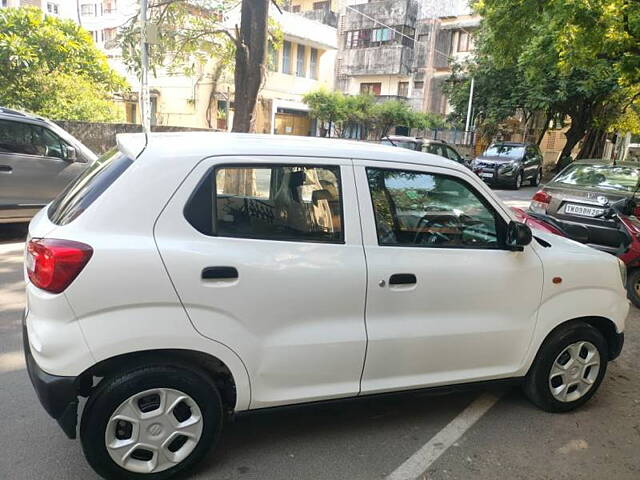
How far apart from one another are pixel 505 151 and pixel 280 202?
61.9 feet

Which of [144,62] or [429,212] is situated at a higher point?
[144,62]

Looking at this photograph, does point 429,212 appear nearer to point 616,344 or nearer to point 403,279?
point 403,279

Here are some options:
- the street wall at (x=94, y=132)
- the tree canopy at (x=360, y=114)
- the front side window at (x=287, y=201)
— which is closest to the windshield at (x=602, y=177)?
the front side window at (x=287, y=201)

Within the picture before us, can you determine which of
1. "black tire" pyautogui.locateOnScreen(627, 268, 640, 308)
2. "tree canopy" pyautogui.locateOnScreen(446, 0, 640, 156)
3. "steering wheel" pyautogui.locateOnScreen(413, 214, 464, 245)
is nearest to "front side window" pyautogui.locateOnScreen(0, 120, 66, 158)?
"steering wheel" pyautogui.locateOnScreen(413, 214, 464, 245)

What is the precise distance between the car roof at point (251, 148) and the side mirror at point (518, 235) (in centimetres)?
48

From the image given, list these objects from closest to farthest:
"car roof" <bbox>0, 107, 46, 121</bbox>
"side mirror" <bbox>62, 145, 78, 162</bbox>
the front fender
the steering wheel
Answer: the steering wheel < the front fender < "car roof" <bbox>0, 107, 46, 121</bbox> < "side mirror" <bbox>62, 145, 78, 162</bbox>

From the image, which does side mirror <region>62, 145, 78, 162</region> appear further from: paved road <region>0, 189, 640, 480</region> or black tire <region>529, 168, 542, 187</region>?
black tire <region>529, 168, 542, 187</region>

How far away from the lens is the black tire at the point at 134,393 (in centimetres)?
244

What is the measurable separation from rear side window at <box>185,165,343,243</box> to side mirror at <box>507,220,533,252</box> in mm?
1075

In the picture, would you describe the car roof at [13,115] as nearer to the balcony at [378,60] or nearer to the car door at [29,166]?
the car door at [29,166]

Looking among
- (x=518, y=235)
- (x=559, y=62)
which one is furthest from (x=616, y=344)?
(x=559, y=62)

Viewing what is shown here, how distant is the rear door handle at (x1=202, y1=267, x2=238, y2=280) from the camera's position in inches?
98.7

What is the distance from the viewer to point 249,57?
945 centimetres

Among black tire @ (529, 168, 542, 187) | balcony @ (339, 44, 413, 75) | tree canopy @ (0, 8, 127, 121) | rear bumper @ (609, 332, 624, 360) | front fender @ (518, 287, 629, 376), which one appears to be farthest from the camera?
balcony @ (339, 44, 413, 75)
